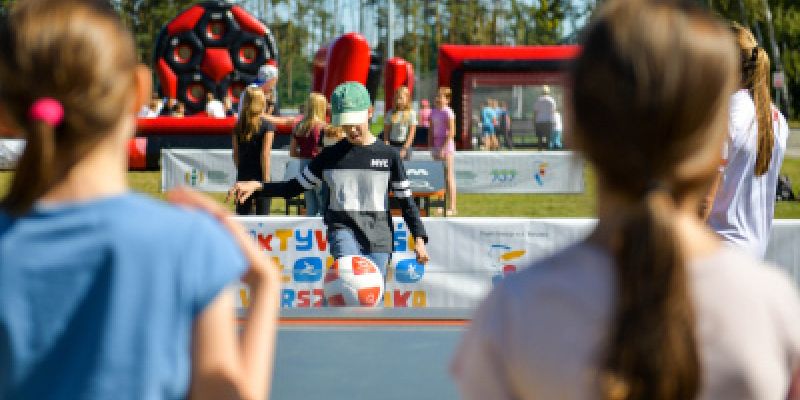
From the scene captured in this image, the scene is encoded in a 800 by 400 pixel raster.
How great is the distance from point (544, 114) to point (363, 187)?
23.3 metres

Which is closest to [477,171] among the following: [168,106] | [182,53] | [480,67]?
[480,67]

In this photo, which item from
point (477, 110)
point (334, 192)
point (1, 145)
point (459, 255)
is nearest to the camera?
point (334, 192)

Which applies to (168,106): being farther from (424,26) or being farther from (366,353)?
(424,26)

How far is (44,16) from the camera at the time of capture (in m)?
1.79

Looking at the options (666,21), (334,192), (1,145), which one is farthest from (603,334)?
(1,145)

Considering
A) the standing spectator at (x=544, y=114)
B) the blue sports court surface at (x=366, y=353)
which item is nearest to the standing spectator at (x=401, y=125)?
the blue sports court surface at (x=366, y=353)

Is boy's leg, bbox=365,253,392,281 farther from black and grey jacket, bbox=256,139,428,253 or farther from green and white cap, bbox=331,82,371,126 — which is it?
green and white cap, bbox=331,82,371,126

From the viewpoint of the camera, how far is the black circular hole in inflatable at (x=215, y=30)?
81.7ft

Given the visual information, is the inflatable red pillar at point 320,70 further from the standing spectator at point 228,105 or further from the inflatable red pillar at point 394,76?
the inflatable red pillar at point 394,76

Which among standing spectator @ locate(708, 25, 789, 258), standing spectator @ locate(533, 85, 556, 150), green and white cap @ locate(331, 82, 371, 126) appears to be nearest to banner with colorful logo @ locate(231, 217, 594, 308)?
green and white cap @ locate(331, 82, 371, 126)

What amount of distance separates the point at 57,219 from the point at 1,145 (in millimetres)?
20823

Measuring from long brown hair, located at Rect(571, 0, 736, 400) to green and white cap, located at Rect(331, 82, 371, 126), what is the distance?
5.28m

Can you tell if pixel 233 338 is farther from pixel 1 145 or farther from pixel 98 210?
pixel 1 145

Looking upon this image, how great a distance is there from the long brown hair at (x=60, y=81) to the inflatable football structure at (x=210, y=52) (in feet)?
75.5
